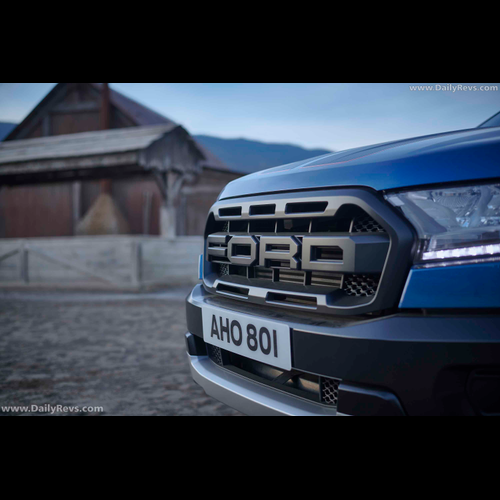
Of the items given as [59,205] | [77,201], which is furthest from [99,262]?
[59,205]

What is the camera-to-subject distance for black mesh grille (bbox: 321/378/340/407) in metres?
1.39

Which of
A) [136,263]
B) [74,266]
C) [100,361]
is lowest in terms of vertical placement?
[100,361]

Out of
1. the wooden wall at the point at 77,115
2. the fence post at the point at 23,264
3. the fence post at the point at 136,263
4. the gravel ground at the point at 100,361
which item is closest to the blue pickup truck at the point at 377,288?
the gravel ground at the point at 100,361

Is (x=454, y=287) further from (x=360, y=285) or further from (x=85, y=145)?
(x=85, y=145)

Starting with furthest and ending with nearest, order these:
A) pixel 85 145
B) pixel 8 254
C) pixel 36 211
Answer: pixel 36 211 < pixel 85 145 < pixel 8 254

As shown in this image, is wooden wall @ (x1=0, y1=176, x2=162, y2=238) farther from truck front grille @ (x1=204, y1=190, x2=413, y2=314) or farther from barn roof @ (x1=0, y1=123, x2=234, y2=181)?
truck front grille @ (x1=204, y1=190, x2=413, y2=314)

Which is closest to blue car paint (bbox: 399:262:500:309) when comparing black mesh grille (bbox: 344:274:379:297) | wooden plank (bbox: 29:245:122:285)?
black mesh grille (bbox: 344:274:379:297)

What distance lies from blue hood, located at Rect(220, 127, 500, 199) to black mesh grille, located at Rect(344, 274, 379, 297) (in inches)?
11.1

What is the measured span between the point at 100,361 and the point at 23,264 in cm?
755

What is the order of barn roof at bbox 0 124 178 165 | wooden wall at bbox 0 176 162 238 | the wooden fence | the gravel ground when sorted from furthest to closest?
1. wooden wall at bbox 0 176 162 238
2. barn roof at bbox 0 124 178 165
3. the wooden fence
4. the gravel ground

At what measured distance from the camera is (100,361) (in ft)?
11.9
